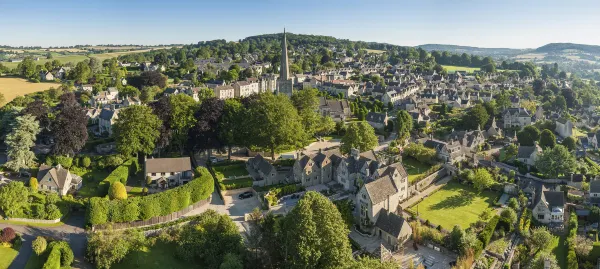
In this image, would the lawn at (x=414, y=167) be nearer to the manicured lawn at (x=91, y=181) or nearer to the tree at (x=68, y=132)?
the manicured lawn at (x=91, y=181)

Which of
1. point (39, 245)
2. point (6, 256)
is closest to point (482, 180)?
point (39, 245)

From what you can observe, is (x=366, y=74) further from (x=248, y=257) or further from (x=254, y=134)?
(x=248, y=257)

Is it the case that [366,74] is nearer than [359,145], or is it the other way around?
[359,145]

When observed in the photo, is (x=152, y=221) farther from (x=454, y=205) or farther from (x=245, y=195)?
(x=454, y=205)

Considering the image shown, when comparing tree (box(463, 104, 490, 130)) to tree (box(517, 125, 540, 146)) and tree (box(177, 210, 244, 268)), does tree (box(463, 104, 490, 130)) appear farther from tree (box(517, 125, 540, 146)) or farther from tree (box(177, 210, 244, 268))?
tree (box(177, 210, 244, 268))

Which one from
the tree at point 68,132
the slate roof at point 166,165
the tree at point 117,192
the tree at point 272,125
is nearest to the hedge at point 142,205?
the tree at point 117,192

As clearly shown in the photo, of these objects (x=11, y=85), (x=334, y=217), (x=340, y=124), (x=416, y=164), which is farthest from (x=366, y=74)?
(x=334, y=217)
